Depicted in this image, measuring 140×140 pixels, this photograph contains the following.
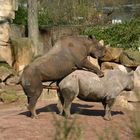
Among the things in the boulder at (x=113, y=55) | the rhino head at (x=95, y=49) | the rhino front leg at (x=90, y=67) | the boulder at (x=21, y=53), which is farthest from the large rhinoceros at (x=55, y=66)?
the boulder at (x=21, y=53)

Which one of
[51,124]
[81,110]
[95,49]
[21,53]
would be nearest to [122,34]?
[21,53]

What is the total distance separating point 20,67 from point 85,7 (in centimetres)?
969

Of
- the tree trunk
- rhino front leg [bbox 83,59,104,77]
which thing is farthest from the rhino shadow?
the tree trunk

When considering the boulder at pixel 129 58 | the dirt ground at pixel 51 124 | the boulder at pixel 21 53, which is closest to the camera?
the dirt ground at pixel 51 124

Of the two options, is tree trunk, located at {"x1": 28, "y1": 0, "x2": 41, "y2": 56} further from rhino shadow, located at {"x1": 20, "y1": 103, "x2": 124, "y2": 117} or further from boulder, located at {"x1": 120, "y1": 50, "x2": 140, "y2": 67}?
rhino shadow, located at {"x1": 20, "y1": 103, "x2": 124, "y2": 117}

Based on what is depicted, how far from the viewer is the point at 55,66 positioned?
34.8 ft

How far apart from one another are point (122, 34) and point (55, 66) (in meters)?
11.7

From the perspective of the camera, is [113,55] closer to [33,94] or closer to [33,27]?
[33,27]

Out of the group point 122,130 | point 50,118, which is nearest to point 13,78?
point 50,118

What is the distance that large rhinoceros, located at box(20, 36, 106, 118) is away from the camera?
10609 millimetres

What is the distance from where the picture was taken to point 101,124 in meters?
Result: 10.4

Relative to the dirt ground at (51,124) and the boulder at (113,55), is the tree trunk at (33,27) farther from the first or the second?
the dirt ground at (51,124)

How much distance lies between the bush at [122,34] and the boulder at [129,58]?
1.63 m

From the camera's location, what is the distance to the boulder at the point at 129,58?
19.1 meters
